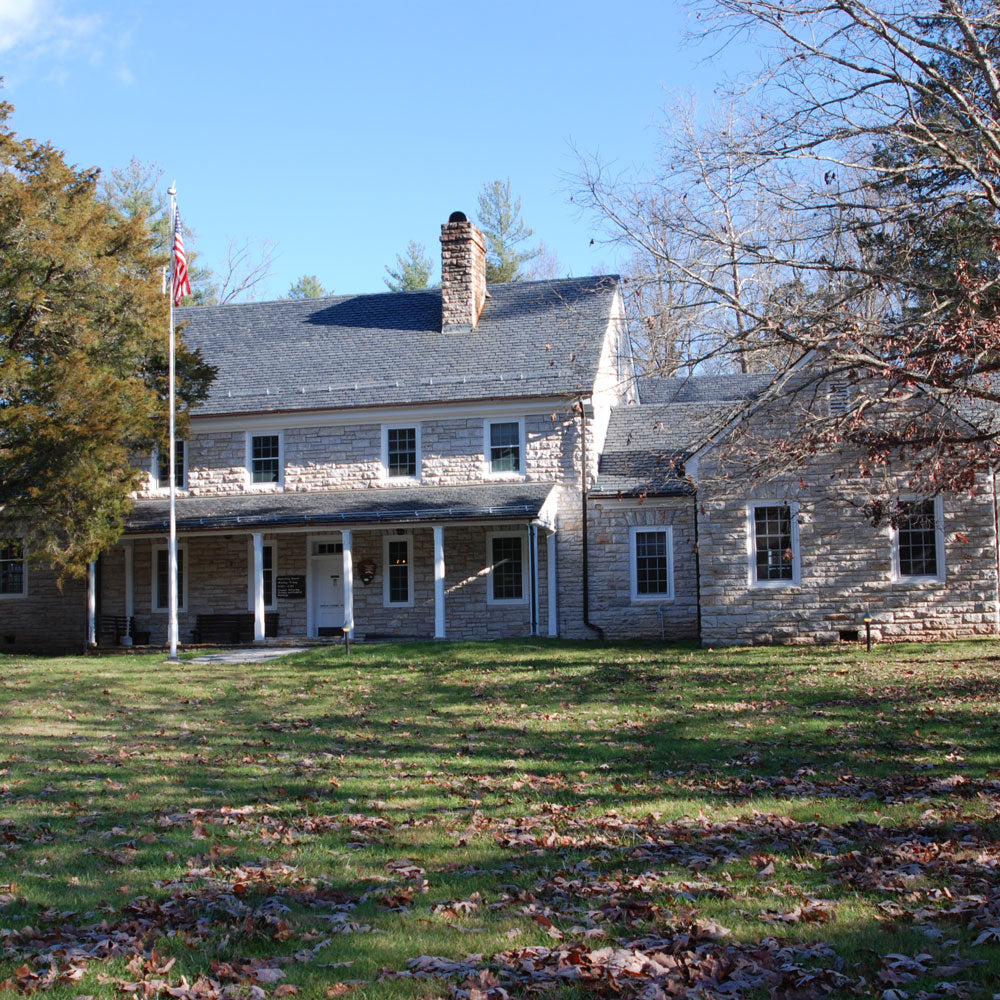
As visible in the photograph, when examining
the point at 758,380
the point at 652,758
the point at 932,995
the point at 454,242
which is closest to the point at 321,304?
the point at 454,242

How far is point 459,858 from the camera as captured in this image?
254 inches

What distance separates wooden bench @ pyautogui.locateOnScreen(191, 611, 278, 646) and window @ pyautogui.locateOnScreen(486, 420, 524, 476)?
19.8 feet

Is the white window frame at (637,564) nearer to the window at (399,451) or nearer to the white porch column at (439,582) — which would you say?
the white porch column at (439,582)

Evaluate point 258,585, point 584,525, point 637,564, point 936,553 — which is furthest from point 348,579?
point 936,553

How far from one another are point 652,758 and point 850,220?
6.77 meters

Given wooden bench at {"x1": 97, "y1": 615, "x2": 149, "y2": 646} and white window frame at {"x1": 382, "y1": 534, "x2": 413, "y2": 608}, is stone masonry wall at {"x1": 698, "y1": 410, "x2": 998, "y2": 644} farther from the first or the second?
wooden bench at {"x1": 97, "y1": 615, "x2": 149, "y2": 646}

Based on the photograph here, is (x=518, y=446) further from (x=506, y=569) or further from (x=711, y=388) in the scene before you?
(x=711, y=388)

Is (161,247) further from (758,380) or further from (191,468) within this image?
(758,380)

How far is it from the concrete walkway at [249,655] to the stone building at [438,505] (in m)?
1.19

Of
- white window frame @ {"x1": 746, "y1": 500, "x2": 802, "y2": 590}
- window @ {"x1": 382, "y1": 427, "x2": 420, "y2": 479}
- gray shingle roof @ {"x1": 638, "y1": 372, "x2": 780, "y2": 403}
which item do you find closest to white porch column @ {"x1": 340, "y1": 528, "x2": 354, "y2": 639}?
window @ {"x1": 382, "y1": 427, "x2": 420, "y2": 479}

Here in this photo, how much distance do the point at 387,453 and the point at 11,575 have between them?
9911 millimetres

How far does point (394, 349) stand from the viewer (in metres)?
25.7

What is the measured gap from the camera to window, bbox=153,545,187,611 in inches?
981

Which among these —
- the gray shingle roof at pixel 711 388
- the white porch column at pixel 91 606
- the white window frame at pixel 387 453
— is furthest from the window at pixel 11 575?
the gray shingle roof at pixel 711 388
